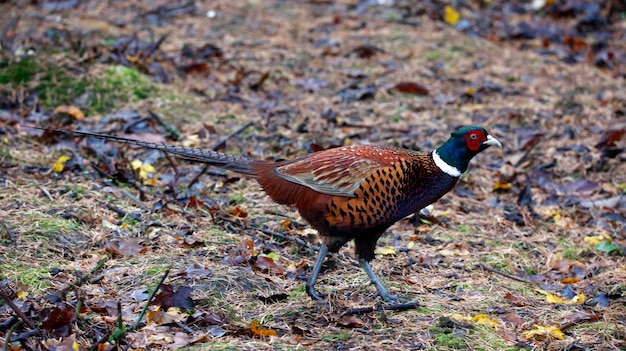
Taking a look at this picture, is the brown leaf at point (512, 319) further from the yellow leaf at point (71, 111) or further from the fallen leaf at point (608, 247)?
the yellow leaf at point (71, 111)

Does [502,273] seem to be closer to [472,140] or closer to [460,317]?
[460,317]

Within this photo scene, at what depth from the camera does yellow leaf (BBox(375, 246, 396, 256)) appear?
508 cm

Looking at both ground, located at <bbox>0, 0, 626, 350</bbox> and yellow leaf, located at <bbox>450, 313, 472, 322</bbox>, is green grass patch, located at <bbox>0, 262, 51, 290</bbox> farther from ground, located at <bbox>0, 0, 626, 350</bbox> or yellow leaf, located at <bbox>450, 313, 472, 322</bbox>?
yellow leaf, located at <bbox>450, 313, 472, 322</bbox>

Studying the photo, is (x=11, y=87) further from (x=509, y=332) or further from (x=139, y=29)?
(x=509, y=332)

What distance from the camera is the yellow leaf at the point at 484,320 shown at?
4098 mm

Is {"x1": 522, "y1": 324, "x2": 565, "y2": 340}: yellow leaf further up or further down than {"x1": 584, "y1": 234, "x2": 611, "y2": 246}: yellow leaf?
further up

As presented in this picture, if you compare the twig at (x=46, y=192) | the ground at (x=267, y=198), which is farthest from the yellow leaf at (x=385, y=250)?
the twig at (x=46, y=192)

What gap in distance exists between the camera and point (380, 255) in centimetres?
508

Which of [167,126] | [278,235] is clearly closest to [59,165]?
[167,126]

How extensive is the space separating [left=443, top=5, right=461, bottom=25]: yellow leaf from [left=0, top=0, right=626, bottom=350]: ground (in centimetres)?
5

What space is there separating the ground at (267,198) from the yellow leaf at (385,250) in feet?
0.16

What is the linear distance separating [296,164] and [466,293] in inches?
52.7

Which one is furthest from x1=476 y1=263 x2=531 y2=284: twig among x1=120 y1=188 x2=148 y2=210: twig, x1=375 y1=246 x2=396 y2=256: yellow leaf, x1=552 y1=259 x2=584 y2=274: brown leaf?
x1=120 y1=188 x2=148 y2=210: twig

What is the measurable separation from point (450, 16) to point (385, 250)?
22.1ft
